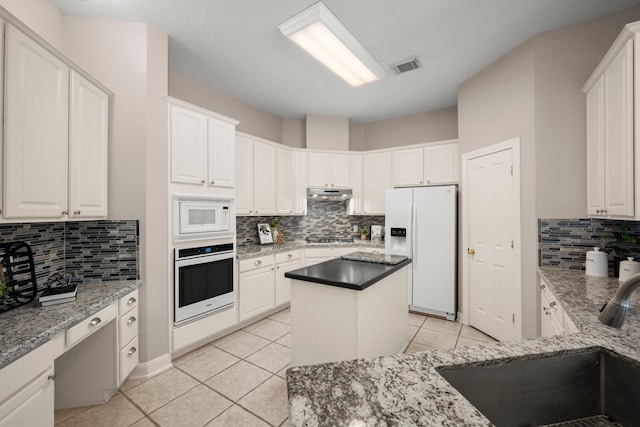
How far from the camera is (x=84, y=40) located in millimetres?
2221

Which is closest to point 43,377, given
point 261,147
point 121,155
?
point 121,155

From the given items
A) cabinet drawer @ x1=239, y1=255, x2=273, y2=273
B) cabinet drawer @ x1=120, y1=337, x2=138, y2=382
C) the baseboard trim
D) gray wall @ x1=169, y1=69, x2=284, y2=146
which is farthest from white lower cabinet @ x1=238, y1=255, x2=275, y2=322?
gray wall @ x1=169, y1=69, x2=284, y2=146

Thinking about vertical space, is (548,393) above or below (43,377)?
above

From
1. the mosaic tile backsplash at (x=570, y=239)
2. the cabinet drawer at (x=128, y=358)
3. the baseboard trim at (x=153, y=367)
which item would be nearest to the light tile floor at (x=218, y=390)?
the baseboard trim at (x=153, y=367)

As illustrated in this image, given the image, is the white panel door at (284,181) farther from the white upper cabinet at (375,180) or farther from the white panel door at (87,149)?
the white panel door at (87,149)

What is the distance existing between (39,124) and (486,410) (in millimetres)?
2487

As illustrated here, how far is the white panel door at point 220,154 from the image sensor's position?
2.77 meters

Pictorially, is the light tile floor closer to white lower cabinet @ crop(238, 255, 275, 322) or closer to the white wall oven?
white lower cabinet @ crop(238, 255, 275, 322)

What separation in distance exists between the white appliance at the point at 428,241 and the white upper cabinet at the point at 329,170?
943mm

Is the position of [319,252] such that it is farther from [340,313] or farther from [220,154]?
[340,313]

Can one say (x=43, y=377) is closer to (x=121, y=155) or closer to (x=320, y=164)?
(x=121, y=155)

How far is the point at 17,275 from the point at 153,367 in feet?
3.90

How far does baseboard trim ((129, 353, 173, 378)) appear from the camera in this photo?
227 centimetres

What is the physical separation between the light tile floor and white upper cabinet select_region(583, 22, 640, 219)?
1.82 m
